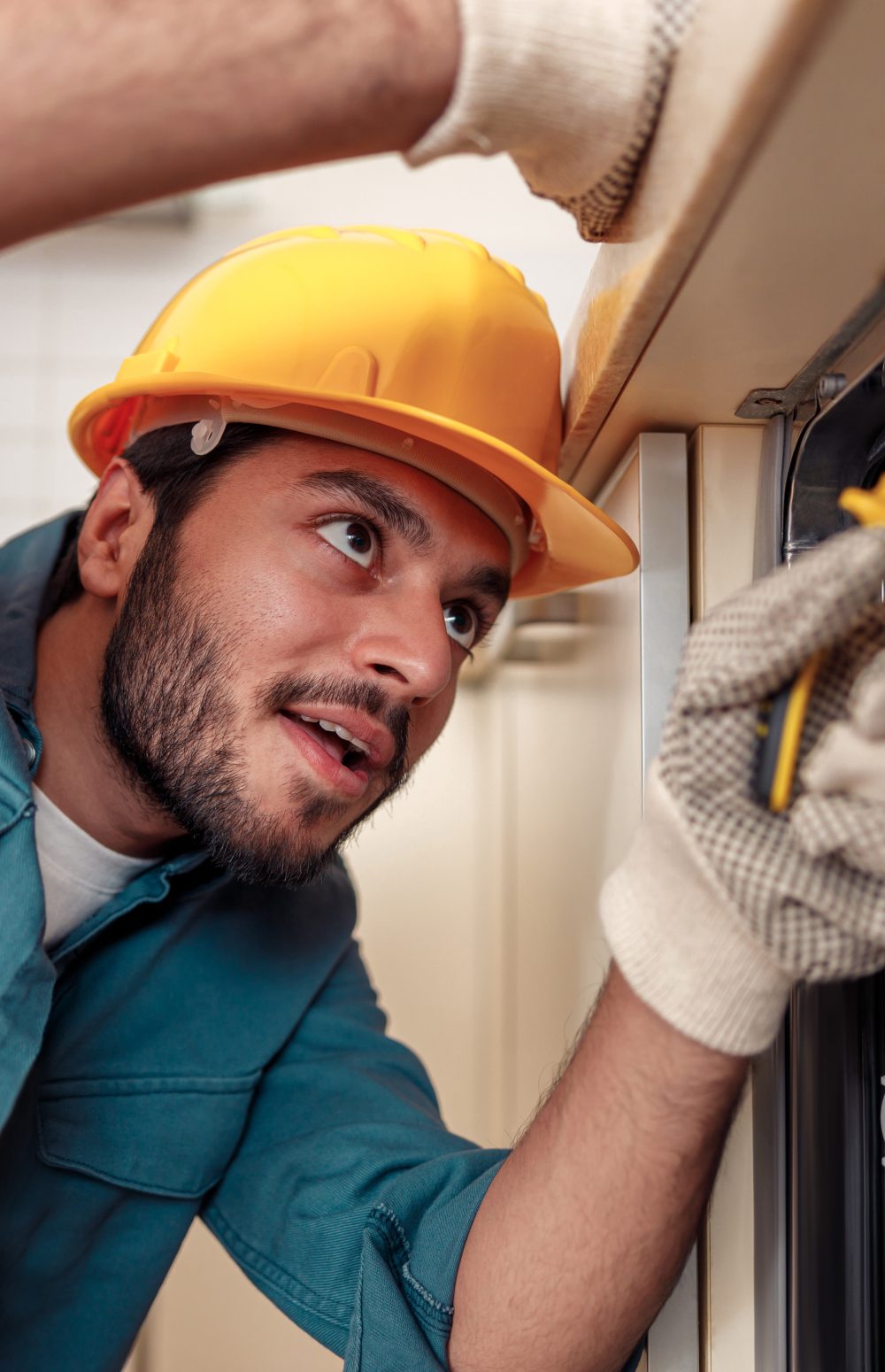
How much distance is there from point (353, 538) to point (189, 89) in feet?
1.51

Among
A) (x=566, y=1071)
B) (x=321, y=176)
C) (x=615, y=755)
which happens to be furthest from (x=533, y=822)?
(x=321, y=176)

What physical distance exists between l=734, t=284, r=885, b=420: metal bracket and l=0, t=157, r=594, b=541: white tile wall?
1.43 meters

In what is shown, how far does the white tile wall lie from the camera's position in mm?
1989

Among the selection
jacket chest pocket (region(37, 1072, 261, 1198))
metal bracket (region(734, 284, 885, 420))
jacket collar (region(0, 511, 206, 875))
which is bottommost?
jacket chest pocket (region(37, 1072, 261, 1198))

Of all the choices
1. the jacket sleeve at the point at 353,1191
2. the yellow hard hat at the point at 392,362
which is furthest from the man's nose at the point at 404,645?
the jacket sleeve at the point at 353,1191

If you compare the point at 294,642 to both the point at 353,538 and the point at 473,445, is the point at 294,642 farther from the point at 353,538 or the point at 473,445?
the point at 473,445

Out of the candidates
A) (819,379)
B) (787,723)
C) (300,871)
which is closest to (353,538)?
(300,871)

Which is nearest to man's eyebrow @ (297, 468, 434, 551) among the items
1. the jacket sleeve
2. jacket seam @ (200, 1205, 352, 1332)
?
the jacket sleeve

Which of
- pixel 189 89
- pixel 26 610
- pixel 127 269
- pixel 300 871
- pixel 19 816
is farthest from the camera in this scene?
pixel 127 269

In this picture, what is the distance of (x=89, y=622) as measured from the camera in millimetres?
1019

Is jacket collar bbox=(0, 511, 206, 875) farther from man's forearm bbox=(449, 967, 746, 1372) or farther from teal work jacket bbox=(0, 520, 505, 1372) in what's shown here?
man's forearm bbox=(449, 967, 746, 1372)

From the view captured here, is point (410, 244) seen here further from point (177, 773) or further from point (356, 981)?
point (356, 981)

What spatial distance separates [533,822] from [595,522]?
612mm

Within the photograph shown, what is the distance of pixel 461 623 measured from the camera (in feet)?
3.22
